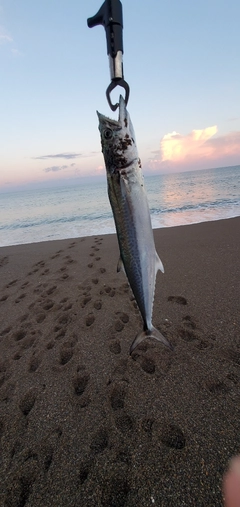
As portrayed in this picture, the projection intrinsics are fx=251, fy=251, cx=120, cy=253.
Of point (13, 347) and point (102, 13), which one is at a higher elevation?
point (102, 13)

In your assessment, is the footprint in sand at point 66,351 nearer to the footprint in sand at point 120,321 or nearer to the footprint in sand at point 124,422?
the footprint in sand at point 120,321

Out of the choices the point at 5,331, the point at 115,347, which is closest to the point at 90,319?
the point at 115,347

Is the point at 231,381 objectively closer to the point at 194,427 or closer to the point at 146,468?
the point at 194,427

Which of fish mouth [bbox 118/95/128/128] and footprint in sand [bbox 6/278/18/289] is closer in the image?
fish mouth [bbox 118/95/128/128]

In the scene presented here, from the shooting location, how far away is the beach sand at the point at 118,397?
1946 millimetres

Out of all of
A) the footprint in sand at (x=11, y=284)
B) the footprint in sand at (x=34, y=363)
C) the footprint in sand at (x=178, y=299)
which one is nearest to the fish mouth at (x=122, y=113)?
the footprint in sand at (x=34, y=363)

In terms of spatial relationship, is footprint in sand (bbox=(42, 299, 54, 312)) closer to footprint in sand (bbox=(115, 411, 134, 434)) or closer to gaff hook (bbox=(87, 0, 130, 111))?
footprint in sand (bbox=(115, 411, 134, 434))

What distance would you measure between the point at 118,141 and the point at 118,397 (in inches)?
98.3

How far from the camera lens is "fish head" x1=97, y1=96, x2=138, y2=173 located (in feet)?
5.94

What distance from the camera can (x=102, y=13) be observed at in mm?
1783

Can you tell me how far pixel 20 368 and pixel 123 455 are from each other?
Result: 180cm

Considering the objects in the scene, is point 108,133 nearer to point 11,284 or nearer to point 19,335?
point 19,335

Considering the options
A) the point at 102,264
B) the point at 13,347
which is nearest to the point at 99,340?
the point at 13,347

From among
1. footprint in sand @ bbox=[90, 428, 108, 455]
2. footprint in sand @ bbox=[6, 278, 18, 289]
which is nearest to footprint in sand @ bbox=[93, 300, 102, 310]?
footprint in sand @ bbox=[90, 428, 108, 455]
